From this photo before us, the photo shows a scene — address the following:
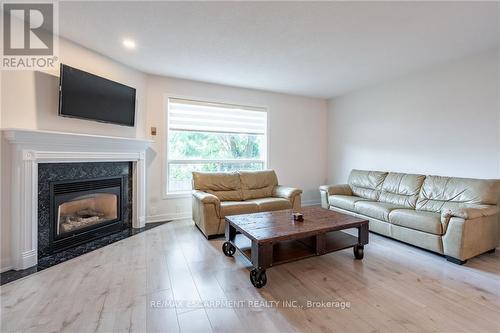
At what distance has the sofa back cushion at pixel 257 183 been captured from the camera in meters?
4.14

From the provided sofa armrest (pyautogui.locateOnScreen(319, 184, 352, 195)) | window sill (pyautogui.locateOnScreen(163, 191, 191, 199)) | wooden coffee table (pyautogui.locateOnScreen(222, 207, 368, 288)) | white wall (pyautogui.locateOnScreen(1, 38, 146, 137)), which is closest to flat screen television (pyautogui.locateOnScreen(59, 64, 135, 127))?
white wall (pyautogui.locateOnScreen(1, 38, 146, 137))

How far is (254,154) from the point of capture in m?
5.03

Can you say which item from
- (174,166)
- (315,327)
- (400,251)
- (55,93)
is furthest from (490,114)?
(55,93)

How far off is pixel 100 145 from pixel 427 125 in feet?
15.9

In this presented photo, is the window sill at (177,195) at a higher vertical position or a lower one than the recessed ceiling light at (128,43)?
lower

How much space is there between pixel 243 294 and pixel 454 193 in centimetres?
308

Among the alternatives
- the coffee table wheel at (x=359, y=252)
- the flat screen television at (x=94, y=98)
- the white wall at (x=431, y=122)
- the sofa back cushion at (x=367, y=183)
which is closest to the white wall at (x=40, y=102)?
the flat screen television at (x=94, y=98)

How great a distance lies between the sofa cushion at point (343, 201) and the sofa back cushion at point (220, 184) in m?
1.65

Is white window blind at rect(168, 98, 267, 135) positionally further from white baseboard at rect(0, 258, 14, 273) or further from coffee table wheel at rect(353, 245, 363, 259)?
coffee table wheel at rect(353, 245, 363, 259)

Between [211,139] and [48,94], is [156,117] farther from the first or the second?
[48,94]

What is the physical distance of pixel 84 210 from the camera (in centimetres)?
325

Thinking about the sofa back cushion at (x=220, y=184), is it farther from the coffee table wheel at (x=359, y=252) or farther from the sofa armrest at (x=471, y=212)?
the sofa armrest at (x=471, y=212)

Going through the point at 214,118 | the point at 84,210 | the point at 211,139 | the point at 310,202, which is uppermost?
the point at 214,118

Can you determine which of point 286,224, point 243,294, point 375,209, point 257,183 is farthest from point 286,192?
point 243,294
